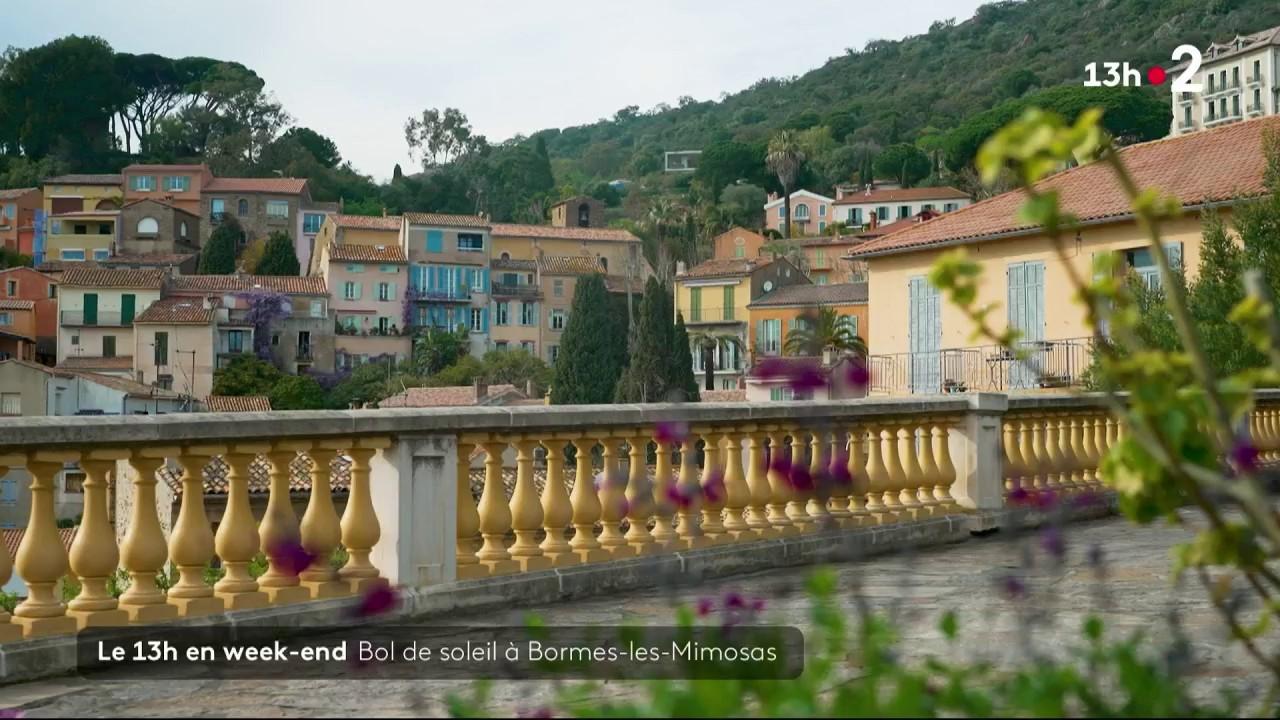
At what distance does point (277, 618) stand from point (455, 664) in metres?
1.04

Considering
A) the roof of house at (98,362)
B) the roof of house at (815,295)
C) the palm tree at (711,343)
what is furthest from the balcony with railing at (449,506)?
the roof of house at (98,362)

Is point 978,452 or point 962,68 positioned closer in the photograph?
point 978,452

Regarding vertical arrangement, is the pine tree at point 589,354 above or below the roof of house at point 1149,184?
below

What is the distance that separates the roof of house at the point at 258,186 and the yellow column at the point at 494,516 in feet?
346

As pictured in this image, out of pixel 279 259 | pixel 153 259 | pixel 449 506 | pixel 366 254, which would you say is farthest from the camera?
pixel 153 259

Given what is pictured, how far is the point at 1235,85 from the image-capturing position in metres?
107

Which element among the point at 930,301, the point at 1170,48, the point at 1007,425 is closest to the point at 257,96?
the point at 1170,48

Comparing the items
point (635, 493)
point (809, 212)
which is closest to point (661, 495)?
point (635, 493)

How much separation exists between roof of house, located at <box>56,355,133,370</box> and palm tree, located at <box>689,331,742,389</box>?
3291 cm

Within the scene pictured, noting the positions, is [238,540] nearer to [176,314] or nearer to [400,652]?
[400,652]

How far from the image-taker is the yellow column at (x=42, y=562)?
17.9 ft

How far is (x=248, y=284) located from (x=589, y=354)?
27.0 metres

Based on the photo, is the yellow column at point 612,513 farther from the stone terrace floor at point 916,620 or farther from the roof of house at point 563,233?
the roof of house at point 563,233

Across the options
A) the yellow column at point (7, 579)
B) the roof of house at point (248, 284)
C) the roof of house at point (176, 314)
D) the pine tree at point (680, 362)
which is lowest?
the yellow column at point (7, 579)
